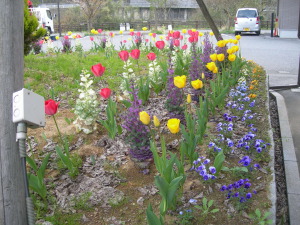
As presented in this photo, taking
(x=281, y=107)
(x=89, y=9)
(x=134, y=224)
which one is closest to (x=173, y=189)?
(x=134, y=224)

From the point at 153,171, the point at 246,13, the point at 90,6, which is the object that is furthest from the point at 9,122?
the point at 90,6

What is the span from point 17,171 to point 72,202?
66cm

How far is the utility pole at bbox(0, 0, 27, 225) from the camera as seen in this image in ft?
6.43

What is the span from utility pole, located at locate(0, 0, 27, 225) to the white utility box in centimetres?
12

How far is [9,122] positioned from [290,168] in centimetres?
265

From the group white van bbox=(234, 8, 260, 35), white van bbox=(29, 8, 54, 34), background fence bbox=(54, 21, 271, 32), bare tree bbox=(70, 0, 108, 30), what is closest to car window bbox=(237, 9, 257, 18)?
white van bbox=(234, 8, 260, 35)

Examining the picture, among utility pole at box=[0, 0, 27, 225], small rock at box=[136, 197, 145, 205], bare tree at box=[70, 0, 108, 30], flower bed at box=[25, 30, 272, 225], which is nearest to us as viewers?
utility pole at box=[0, 0, 27, 225]

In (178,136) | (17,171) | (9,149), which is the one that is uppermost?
(9,149)

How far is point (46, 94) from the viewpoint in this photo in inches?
185

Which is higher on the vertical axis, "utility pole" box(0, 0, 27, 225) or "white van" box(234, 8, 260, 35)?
"white van" box(234, 8, 260, 35)

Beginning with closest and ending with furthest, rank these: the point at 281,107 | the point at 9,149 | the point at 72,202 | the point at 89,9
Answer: the point at 9,149, the point at 72,202, the point at 281,107, the point at 89,9

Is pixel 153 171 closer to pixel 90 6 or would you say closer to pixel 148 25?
pixel 90 6

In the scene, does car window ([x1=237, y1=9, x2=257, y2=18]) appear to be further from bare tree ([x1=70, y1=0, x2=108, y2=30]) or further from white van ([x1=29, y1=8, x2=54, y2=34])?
white van ([x1=29, y1=8, x2=54, y2=34])

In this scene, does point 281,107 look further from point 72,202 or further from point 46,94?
point 72,202
